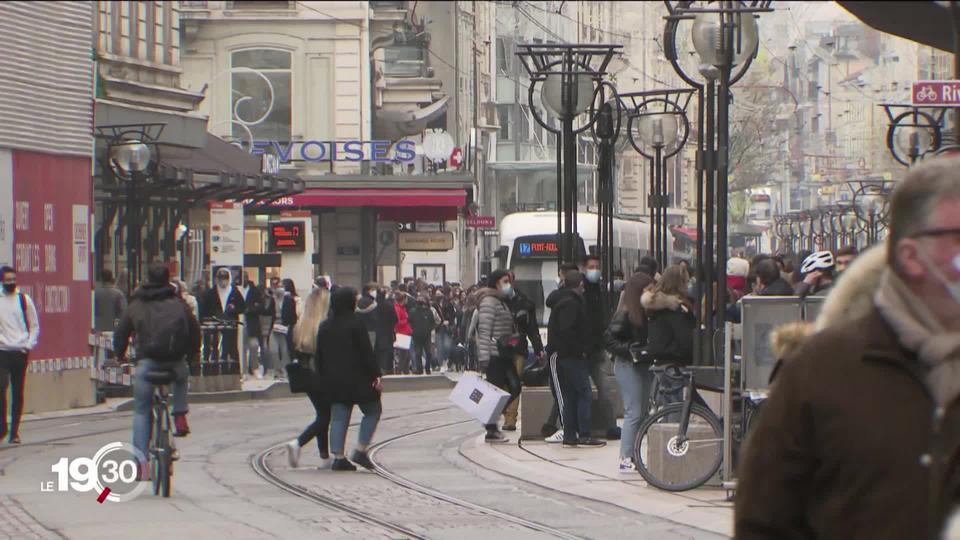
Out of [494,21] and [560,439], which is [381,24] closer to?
[494,21]

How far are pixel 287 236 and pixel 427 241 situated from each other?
34.0 feet

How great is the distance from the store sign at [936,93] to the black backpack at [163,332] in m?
5.74

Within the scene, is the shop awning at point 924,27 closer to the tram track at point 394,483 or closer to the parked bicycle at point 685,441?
the parked bicycle at point 685,441

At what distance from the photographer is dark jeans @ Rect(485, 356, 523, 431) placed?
19.6 metres

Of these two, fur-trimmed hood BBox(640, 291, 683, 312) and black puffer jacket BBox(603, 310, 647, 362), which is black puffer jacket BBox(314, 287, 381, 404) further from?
fur-trimmed hood BBox(640, 291, 683, 312)

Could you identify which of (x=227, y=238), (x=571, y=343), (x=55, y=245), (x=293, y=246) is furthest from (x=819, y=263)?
(x=293, y=246)

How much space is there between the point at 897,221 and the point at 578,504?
10586mm

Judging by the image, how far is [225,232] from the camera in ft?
103

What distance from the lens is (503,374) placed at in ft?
64.6

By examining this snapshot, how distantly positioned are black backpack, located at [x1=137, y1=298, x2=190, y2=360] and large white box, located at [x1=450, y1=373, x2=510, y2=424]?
16.1 ft

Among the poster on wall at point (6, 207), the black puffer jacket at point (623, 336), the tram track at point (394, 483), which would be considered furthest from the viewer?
the poster on wall at point (6, 207)

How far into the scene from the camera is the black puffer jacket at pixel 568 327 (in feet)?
58.2

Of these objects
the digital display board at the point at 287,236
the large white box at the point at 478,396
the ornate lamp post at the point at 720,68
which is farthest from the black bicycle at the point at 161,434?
the digital display board at the point at 287,236

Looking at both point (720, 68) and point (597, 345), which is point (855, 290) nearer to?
point (720, 68)
